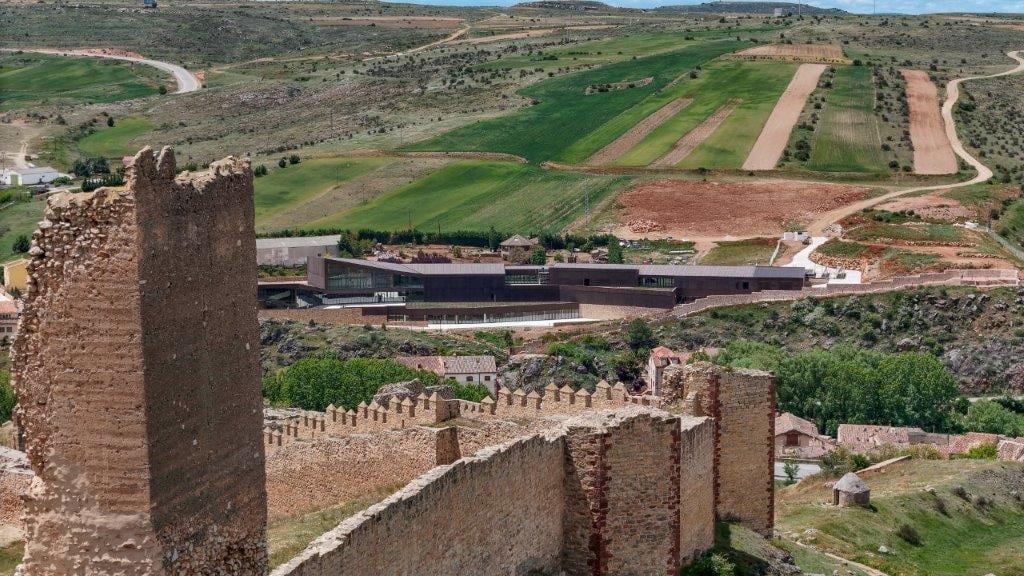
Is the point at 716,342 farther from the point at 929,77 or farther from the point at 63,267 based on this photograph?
the point at 929,77

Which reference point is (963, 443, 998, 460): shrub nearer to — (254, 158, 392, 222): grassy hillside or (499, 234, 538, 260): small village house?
(499, 234, 538, 260): small village house

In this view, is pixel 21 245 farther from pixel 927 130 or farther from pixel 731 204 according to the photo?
pixel 927 130

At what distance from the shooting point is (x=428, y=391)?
138 feet

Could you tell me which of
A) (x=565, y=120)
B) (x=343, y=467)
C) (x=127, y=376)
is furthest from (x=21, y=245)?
(x=127, y=376)

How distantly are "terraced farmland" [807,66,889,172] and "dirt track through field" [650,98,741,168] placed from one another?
27.1 feet

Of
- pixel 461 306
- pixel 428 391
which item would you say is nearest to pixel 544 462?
pixel 428 391

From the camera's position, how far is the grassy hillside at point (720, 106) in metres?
146

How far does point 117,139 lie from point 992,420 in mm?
113549

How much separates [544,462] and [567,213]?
4102 inches

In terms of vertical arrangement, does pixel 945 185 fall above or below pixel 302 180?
above

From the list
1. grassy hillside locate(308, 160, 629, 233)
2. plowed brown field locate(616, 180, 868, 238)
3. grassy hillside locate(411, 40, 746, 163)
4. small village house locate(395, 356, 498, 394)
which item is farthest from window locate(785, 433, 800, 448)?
grassy hillside locate(411, 40, 746, 163)

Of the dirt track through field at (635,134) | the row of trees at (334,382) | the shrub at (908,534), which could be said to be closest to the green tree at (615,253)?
the dirt track through field at (635,134)

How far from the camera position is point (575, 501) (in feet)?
94.7

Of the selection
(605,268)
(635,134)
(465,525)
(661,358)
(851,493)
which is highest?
(465,525)
